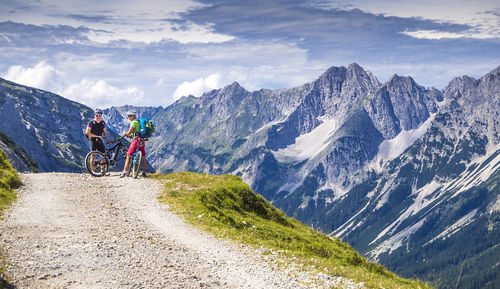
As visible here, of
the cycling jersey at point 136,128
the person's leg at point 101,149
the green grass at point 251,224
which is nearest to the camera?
the green grass at point 251,224

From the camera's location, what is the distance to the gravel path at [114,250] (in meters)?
12.0

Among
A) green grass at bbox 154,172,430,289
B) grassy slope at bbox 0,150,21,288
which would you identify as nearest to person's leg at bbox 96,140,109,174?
green grass at bbox 154,172,430,289

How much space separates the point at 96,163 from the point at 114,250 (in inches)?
675

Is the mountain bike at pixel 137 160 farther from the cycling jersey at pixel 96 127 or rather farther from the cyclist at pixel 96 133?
the cycling jersey at pixel 96 127

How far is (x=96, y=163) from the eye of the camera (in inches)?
1179

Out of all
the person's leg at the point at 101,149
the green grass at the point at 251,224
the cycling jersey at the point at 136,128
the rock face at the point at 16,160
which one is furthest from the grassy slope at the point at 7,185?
the green grass at the point at 251,224

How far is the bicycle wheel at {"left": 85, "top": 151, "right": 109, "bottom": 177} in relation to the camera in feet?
97.1

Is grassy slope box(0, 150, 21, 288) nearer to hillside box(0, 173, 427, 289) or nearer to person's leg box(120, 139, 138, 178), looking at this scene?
hillside box(0, 173, 427, 289)

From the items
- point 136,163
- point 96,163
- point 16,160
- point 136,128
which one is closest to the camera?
point 136,128

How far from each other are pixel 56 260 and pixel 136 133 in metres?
16.8

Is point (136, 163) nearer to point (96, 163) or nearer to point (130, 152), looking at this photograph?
point (130, 152)

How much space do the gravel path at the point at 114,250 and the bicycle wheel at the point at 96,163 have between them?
6.89m

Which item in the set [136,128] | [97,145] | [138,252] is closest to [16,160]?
[97,145]

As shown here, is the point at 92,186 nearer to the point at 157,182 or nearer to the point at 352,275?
the point at 157,182
